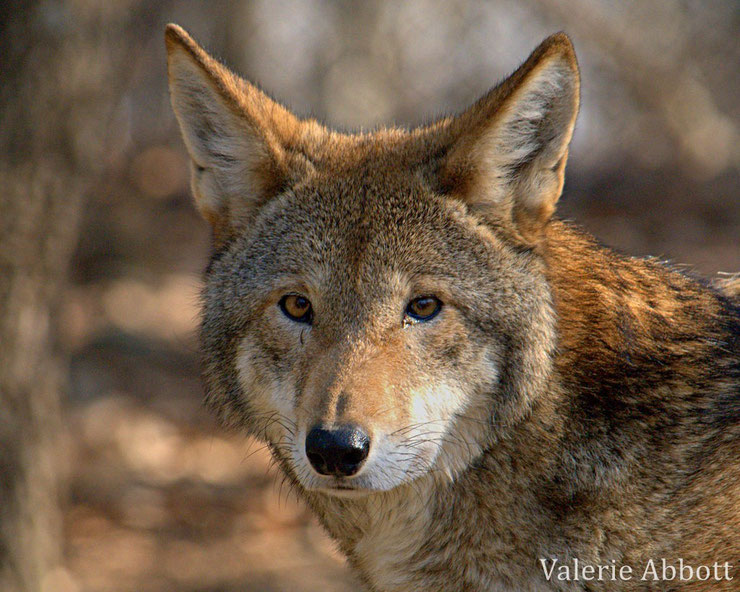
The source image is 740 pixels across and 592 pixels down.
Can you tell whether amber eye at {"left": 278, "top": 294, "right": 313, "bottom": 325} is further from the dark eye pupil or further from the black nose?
the black nose

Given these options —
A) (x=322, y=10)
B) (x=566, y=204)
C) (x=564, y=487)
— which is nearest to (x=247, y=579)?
(x=564, y=487)

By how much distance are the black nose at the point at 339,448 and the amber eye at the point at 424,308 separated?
645 mm

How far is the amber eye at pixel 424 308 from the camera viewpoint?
3.79m

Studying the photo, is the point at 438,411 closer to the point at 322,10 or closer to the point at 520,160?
the point at 520,160

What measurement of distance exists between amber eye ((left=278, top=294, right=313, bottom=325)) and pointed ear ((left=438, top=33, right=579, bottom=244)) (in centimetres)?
82

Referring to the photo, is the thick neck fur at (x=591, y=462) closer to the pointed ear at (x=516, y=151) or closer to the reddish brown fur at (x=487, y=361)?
the reddish brown fur at (x=487, y=361)

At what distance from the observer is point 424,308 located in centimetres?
379

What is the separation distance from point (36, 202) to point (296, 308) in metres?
2.81

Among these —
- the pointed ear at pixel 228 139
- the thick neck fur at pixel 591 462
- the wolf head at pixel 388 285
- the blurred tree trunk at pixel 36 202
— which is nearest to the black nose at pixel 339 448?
the wolf head at pixel 388 285

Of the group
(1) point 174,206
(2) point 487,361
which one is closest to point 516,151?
(2) point 487,361

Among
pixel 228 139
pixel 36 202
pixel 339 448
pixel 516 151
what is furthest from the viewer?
pixel 36 202

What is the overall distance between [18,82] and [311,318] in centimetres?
311

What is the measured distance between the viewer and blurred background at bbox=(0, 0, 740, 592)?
19.7 ft

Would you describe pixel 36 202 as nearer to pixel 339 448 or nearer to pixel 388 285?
pixel 388 285
